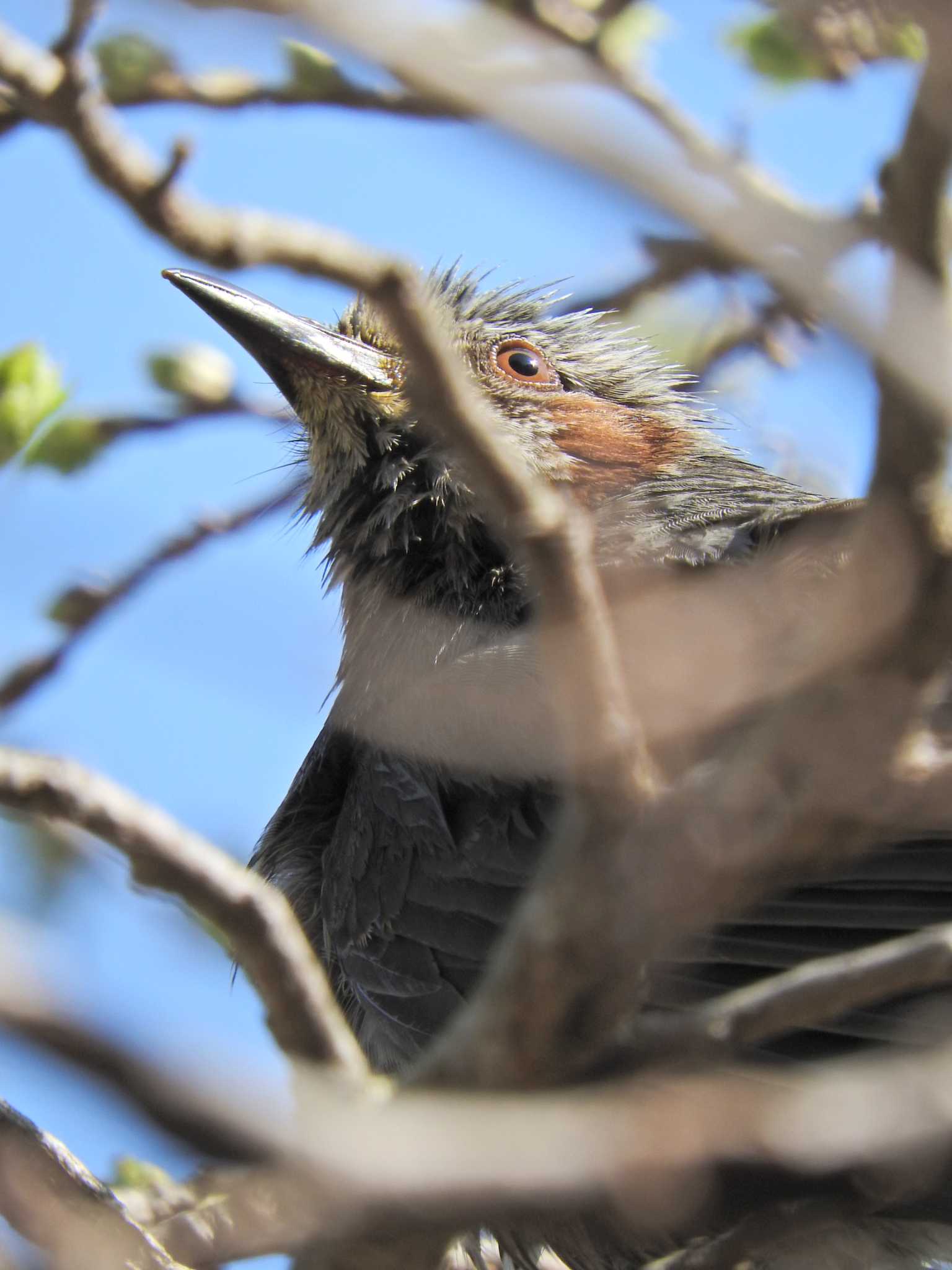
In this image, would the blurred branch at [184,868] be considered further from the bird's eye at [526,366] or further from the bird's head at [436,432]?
the bird's eye at [526,366]

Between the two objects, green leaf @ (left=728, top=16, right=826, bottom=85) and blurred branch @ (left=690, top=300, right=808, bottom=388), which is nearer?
green leaf @ (left=728, top=16, right=826, bottom=85)

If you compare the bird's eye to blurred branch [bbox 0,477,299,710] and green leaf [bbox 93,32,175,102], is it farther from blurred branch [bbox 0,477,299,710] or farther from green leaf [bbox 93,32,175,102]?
green leaf [bbox 93,32,175,102]

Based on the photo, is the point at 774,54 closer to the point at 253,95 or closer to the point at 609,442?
the point at 609,442

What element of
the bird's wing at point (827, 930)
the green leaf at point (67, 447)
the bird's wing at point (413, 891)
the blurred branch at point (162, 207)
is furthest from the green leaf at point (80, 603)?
the bird's wing at point (827, 930)

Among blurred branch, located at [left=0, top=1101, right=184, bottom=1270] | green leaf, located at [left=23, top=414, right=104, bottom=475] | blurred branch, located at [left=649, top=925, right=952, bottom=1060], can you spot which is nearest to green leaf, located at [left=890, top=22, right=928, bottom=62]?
green leaf, located at [left=23, top=414, right=104, bottom=475]

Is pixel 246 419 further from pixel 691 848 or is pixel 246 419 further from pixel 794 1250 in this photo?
pixel 691 848

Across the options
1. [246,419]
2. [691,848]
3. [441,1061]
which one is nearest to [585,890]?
[691,848]

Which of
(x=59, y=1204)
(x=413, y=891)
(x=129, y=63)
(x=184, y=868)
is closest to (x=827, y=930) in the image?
(x=413, y=891)
